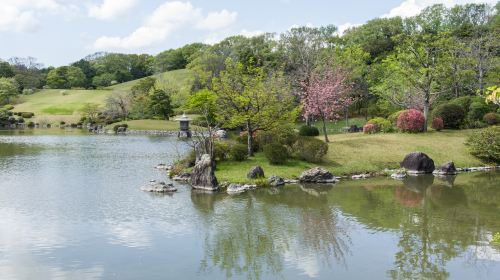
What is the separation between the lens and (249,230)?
70.2ft

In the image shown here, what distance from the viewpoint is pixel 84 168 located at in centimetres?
3884

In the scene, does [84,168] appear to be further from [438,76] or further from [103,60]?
[103,60]

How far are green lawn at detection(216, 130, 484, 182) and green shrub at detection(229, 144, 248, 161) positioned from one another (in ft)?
A: 1.50

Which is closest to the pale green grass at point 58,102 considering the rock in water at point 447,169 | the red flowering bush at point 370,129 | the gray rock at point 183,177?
the red flowering bush at point 370,129

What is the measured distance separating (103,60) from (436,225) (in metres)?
152

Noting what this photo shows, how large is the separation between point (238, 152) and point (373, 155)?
11172 mm

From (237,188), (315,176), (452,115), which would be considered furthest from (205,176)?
(452,115)

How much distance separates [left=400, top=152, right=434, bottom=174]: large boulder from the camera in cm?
3666

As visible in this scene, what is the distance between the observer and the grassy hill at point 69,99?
104m

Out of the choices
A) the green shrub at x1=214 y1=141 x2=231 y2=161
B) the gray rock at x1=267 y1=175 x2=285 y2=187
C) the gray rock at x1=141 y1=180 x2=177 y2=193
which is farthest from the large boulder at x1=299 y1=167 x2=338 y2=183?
the gray rock at x1=141 y1=180 x2=177 y2=193

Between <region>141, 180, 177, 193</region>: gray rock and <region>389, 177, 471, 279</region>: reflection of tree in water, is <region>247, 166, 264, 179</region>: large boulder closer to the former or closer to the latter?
<region>141, 180, 177, 193</region>: gray rock

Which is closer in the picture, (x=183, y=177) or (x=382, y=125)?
(x=183, y=177)

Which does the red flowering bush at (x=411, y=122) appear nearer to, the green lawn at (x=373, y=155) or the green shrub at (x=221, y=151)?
the green lawn at (x=373, y=155)

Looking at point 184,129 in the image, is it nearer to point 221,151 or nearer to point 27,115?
point 221,151
